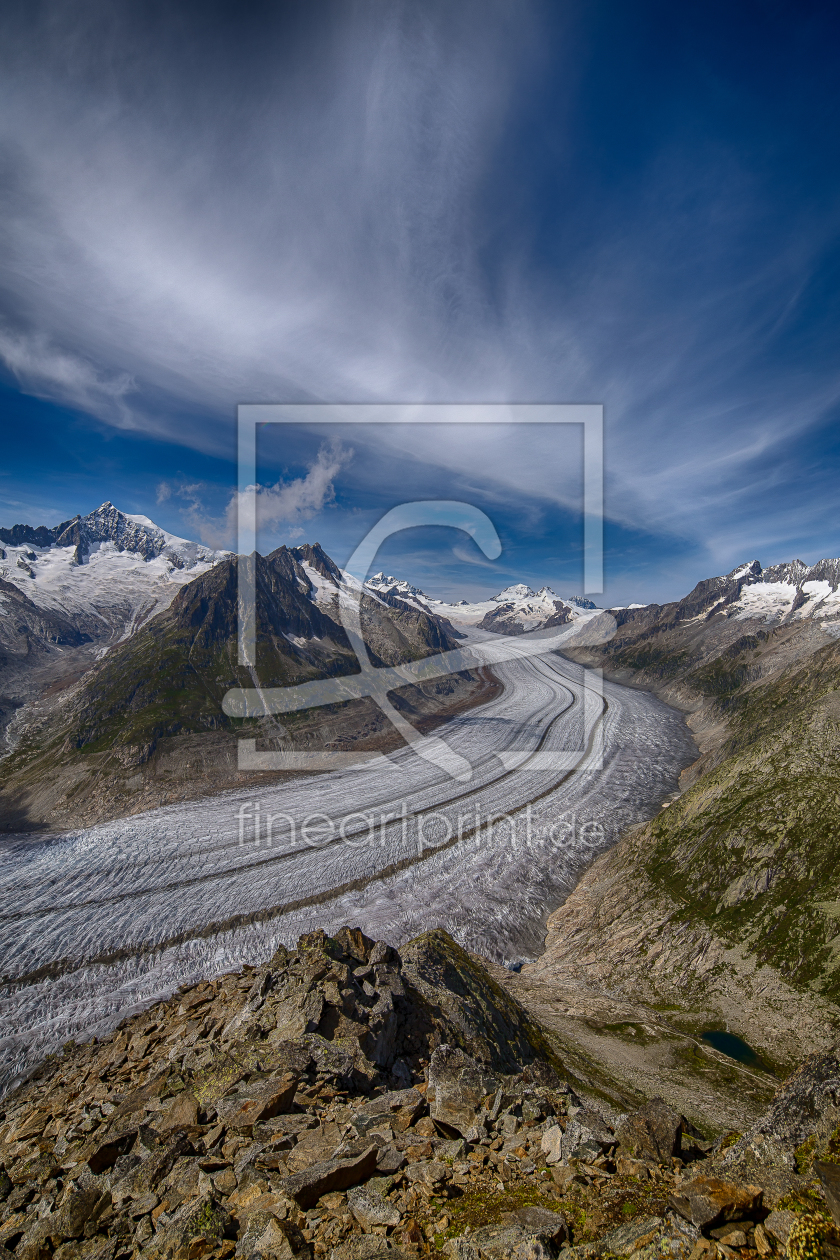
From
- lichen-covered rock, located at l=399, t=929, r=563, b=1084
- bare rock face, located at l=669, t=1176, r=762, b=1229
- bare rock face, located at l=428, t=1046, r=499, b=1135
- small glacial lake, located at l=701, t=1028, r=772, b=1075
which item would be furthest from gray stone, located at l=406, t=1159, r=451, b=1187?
small glacial lake, located at l=701, t=1028, r=772, b=1075

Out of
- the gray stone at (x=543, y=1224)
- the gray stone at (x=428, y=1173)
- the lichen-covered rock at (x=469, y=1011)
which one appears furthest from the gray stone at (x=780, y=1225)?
the lichen-covered rock at (x=469, y=1011)

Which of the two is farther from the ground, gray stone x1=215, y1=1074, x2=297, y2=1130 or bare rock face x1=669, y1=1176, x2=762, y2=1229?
bare rock face x1=669, y1=1176, x2=762, y2=1229

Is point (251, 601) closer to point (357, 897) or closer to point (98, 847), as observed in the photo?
point (98, 847)

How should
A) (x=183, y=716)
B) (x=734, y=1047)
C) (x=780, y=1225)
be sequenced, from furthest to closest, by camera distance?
(x=183, y=716)
(x=734, y=1047)
(x=780, y=1225)

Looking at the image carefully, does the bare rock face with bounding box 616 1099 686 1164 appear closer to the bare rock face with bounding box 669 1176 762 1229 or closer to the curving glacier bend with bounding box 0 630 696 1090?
the bare rock face with bounding box 669 1176 762 1229

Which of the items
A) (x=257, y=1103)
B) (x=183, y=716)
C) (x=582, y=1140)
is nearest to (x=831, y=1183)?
(x=582, y=1140)

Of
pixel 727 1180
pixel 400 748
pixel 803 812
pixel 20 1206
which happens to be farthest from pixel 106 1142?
pixel 400 748

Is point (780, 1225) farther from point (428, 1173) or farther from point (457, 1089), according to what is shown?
point (457, 1089)
